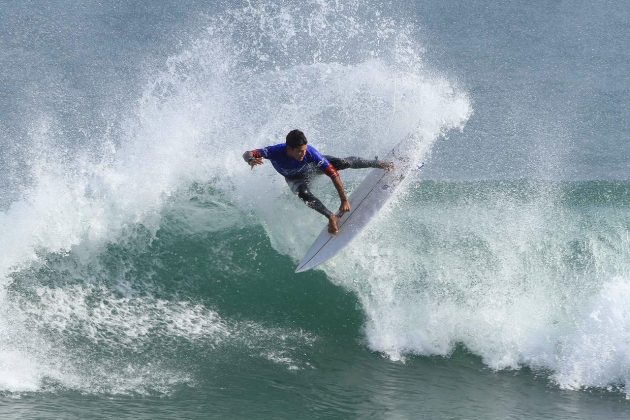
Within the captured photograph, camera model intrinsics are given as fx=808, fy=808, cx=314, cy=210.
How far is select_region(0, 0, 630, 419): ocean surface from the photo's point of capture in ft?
27.9

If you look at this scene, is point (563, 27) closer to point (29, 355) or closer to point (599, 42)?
point (599, 42)

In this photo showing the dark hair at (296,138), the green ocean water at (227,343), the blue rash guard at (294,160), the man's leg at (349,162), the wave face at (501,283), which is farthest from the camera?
the wave face at (501,283)

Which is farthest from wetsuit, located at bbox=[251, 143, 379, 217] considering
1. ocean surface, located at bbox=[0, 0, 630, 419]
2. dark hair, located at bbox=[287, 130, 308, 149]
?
ocean surface, located at bbox=[0, 0, 630, 419]

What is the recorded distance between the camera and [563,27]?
18.0 metres

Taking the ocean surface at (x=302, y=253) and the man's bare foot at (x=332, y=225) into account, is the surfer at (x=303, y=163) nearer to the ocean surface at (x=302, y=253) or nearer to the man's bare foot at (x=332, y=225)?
the man's bare foot at (x=332, y=225)

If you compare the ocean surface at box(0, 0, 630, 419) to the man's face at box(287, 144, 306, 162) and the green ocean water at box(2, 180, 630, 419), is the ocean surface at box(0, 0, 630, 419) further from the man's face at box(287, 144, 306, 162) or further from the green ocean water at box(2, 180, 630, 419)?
the man's face at box(287, 144, 306, 162)

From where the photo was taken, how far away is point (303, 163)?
356 inches

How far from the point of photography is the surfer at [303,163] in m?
8.59

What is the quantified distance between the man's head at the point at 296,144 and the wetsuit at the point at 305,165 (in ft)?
0.65

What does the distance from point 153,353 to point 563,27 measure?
1297cm

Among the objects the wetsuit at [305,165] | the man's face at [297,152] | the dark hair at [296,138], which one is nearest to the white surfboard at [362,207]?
the wetsuit at [305,165]

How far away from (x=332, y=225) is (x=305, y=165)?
36.1 inches

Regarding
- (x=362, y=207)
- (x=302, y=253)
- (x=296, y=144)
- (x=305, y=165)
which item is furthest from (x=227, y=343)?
(x=296, y=144)

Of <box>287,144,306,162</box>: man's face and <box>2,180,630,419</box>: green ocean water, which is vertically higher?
<box>287,144,306,162</box>: man's face
